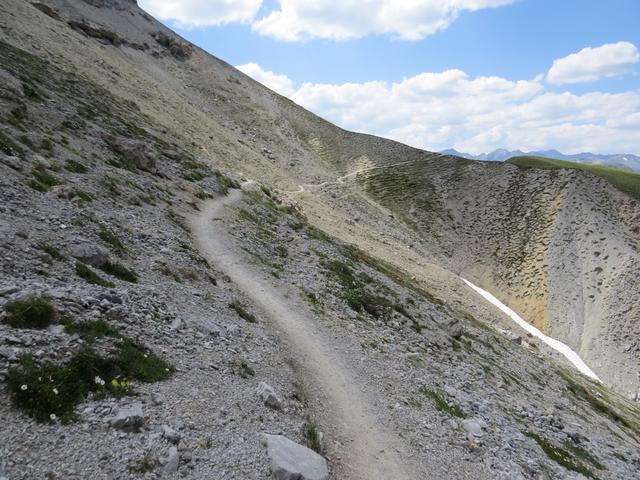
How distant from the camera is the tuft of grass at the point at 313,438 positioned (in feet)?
44.3

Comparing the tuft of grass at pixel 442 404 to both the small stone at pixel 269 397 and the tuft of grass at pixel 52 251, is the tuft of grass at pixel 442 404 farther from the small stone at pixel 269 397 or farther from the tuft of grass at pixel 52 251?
the tuft of grass at pixel 52 251

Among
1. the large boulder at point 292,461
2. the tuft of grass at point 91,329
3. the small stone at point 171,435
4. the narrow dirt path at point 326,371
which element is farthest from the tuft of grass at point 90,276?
the narrow dirt path at point 326,371

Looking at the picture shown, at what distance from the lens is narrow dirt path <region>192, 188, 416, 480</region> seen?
14.4 meters

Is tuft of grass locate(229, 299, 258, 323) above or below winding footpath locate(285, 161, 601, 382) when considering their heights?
above

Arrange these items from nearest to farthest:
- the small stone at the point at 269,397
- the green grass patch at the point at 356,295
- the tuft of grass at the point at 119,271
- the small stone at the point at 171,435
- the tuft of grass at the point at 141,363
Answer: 1. the small stone at the point at 171,435
2. the tuft of grass at the point at 141,363
3. the small stone at the point at 269,397
4. the tuft of grass at the point at 119,271
5. the green grass patch at the point at 356,295

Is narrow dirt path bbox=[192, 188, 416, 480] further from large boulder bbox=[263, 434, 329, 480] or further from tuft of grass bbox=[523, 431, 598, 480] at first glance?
tuft of grass bbox=[523, 431, 598, 480]

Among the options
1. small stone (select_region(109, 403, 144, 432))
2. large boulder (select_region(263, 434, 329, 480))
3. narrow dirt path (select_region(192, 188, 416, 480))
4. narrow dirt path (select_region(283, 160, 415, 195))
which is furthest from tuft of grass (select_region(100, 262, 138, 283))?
narrow dirt path (select_region(283, 160, 415, 195))

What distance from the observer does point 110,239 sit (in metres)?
19.4

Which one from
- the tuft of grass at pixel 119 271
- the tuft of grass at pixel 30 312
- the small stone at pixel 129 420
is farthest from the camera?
the tuft of grass at pixel 119 271

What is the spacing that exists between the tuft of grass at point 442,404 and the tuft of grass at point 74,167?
23.6 m

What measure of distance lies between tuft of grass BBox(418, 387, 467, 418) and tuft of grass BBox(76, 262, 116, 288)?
1487 centimetres

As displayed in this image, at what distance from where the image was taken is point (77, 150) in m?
28.9

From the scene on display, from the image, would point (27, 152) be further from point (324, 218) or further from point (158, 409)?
point (324, 218)

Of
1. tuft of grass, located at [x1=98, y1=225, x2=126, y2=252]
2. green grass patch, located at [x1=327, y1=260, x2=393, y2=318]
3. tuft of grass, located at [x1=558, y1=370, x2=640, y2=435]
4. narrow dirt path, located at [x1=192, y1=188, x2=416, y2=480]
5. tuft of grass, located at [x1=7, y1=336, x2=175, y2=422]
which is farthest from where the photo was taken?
tuft of grass, located at [x1=558, y1=370, x2=640, y2=435]
